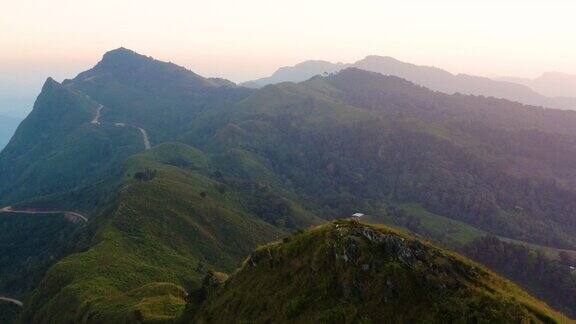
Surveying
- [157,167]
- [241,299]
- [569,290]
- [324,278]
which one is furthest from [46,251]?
[569,290]

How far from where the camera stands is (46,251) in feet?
→ 504

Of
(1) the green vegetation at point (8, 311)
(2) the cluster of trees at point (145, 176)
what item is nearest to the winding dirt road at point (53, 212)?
(2) the cluster of trees at point (145, 176)

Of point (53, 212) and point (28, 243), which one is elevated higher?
point (53, 212)

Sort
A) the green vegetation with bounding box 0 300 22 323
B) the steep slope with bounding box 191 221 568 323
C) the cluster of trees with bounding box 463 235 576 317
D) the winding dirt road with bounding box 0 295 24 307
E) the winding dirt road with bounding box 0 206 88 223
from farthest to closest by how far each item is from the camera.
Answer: the winding dirt road with bounding box 0 206 88 223 → the cluster of trees with bounding box 463 235 576 317 → the winding dirt road with bounding box 0 295 24 307 → the green vegetation with bounding box 0 300 22 323 → the steep slope with bounding box 191 221 568 323

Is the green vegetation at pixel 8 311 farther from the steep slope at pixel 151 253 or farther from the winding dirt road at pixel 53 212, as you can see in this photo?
the winding dirt road at pixel 53 212

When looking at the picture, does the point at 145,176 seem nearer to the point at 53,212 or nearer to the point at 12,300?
the point at 53,212

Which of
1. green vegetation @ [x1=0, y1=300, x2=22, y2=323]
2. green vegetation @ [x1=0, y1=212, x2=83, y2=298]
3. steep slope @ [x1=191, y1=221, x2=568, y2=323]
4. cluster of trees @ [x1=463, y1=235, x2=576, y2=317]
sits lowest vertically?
cluster of trees @ [x1=463, y1=235, x2=576, y2=317]

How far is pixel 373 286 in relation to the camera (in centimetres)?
3106

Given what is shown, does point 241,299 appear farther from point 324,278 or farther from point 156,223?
point 156,223

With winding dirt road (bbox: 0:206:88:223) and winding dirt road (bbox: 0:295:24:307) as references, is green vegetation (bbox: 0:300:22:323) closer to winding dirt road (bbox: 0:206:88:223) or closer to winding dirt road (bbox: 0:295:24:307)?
winding dirt road (bbox: 0:295:24:307)

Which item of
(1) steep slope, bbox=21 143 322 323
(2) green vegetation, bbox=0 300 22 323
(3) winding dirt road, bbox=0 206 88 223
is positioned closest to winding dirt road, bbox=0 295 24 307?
(2) green vegetation, bbox=0 300 22 323

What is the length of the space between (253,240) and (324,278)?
4006 inches

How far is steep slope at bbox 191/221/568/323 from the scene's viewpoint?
27959 mm

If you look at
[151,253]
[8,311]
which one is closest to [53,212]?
[8,311]
